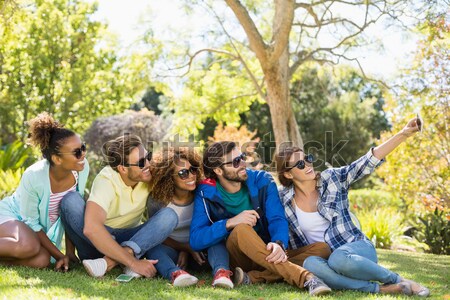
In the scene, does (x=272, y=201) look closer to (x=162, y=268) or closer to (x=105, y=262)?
(x=162, y=268)

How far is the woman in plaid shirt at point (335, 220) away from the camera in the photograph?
13.9ft

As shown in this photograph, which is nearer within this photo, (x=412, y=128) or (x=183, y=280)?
(x=183, y=280)

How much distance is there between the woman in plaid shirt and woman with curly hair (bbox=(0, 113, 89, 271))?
6.25 ft

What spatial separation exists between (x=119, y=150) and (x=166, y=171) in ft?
1.51

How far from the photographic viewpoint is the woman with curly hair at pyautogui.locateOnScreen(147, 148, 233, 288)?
480 centimetres

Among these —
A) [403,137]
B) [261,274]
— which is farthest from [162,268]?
[403,137]

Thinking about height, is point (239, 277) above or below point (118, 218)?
below

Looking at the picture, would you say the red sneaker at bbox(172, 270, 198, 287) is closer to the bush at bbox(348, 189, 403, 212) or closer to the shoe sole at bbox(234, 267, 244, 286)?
the shoe sole at bbox(234, 267, 244, 286)

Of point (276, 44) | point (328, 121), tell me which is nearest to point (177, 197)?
point (276, 44)

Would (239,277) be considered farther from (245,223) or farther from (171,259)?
(171,259)

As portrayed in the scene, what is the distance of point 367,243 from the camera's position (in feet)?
14.9

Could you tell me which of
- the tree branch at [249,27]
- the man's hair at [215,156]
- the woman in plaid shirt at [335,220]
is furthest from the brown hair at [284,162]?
the tree branch at [249,27]

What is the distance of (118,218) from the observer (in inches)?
194

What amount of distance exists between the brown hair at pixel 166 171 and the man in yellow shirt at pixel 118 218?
78 mm
